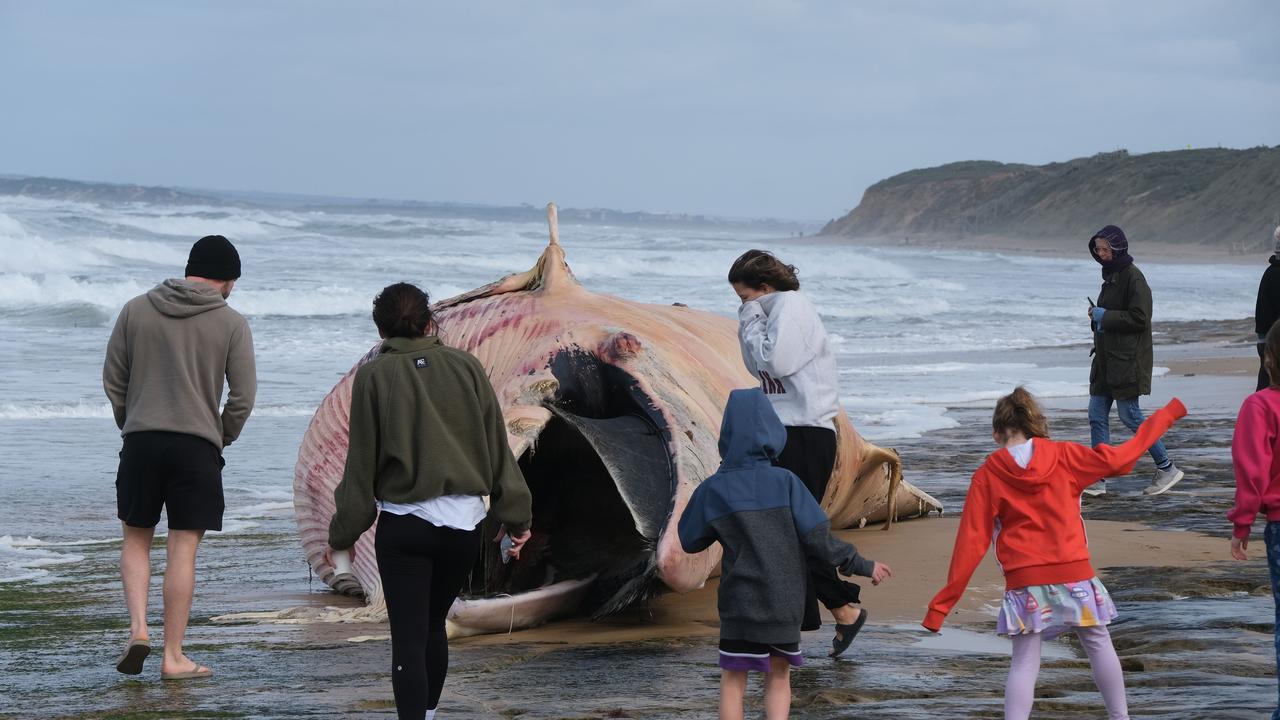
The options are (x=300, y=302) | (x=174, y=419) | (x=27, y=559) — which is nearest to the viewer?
(x=174, y=419)

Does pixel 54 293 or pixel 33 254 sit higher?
pixel 33 254

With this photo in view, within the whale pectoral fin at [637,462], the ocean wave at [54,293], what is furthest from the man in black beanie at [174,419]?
the ocean wave at [54,293]

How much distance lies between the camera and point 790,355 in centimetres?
580

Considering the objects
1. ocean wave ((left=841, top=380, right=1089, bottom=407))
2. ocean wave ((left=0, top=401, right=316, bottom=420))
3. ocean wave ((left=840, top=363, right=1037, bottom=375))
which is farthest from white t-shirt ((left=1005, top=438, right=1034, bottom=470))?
ocean wave ((left=840, top=363, right=1037, bottom=375))

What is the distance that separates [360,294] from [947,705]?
2733 centimetres

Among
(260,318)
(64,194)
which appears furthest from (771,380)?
(64,194)

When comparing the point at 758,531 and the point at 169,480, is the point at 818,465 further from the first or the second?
the point at 169,480

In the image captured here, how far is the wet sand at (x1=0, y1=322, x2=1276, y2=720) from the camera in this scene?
16.5 feet

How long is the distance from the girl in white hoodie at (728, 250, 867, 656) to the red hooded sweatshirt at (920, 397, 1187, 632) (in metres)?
1.06

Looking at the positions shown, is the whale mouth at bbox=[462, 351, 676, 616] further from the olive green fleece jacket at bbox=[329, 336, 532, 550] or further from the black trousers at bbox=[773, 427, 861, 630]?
the olive green fleece jacket at bbox=[329, 336, 532, 550]

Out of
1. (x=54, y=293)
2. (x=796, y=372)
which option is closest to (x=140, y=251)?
(x=54, y=293)

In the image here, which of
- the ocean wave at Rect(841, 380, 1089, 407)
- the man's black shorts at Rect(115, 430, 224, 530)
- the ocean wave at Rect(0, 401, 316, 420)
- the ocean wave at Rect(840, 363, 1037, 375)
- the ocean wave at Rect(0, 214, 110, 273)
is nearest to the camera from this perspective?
the man's black shorts at Rect(115, 430, 224, 530)

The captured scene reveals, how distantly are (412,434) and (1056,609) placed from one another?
2025 millimetres

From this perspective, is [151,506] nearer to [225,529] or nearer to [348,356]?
[225,529]
